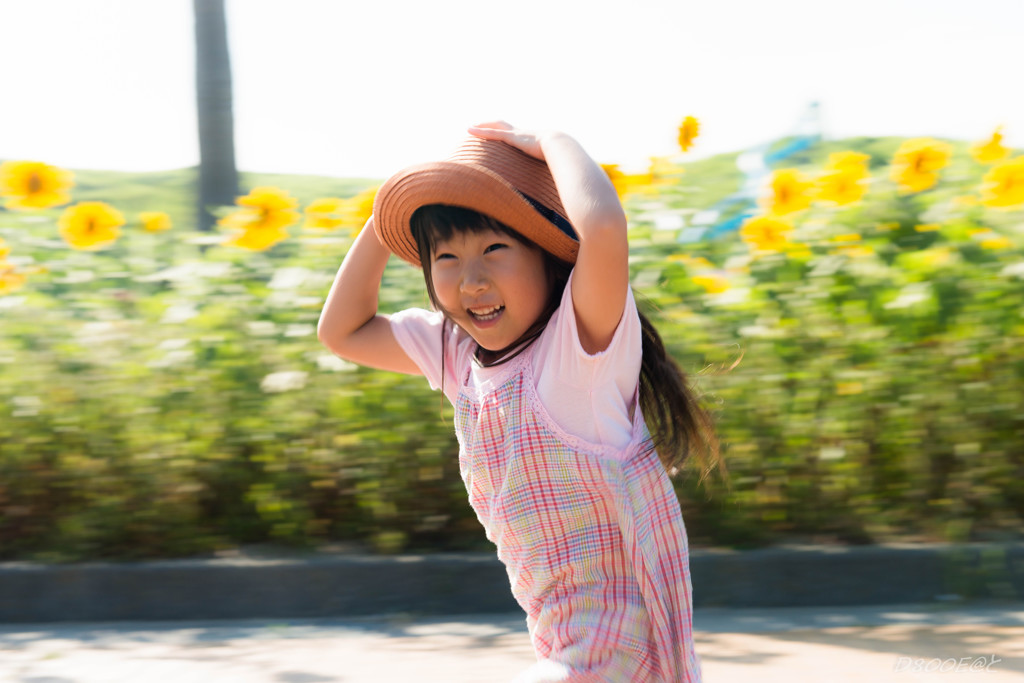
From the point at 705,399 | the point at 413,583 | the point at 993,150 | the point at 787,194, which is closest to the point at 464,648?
the point at 413,583

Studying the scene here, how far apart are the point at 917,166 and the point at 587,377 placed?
2787mm

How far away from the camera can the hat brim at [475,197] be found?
1.64 meters

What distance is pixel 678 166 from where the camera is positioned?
4.05 metres

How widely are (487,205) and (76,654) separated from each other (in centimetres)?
232

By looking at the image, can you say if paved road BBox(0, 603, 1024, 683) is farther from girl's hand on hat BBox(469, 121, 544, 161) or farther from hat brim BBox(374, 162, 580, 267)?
girl's hand on hat BBox(469, 121, 544, 161)

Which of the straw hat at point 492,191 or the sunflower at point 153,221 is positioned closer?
the straw hat at point 492,191

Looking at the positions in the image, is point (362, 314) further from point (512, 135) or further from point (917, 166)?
point (917, 166)

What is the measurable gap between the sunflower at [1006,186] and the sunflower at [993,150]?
22 centimetres

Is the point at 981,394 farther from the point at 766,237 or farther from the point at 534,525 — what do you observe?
the point at 534,525

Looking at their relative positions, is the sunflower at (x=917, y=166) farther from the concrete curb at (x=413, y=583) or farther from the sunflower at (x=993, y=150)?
the concrete curb at (x=413, y=583)

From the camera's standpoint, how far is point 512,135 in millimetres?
1747

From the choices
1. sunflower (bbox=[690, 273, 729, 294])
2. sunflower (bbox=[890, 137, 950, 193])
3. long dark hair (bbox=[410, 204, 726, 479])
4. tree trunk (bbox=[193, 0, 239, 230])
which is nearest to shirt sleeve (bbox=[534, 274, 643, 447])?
long dark hair (bbox=[410, 204, 726, 479])

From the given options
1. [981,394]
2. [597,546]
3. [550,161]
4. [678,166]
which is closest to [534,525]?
[597,546]

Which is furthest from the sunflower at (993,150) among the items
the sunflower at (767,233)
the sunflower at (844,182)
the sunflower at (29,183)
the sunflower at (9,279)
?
the sunflower at (9,279)
